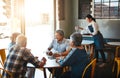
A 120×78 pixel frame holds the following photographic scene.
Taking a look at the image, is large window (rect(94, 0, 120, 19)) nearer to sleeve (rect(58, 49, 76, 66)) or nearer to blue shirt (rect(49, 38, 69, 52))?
blue shirt (rect(49, 38, 69, 52))

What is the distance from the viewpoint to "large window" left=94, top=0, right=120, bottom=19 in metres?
7.36

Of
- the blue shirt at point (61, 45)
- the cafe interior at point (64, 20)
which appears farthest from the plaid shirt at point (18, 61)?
the cafe interior at point (64, 20)

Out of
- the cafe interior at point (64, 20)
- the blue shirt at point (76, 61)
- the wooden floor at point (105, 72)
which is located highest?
the cafe interior at point (64, 20)

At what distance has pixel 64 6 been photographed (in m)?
7.88

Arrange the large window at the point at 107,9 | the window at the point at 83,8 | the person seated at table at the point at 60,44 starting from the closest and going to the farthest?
the person seated at table at the point at 60,44
the large window at the point at 107,9
the window at the point at 83,8

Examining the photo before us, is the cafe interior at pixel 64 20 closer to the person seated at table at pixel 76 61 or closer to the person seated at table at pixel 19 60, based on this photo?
the person seated at table at pixel 76 61

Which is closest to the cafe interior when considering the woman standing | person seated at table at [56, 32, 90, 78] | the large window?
the large window

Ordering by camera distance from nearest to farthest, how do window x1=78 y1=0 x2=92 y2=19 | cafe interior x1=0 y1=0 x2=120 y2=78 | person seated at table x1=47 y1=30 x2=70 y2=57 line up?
person seated at table x1=47 y1=30 x2=70 y2=57, cafe interior x1=0 y1=0 x2=120 y2=78, window x1=78 y1=0 x2=92 y2=19

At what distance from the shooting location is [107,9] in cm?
751

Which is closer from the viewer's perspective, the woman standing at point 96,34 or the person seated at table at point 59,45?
the person seated at table at point 59,45

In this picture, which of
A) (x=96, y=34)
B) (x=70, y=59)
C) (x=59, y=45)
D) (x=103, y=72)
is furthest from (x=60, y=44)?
(x=96, y=34)

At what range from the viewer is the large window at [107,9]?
7359 mm

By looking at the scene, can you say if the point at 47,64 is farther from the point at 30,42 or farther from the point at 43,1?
the point at 43,1

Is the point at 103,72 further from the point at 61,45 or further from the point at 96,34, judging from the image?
the point at 61,45
